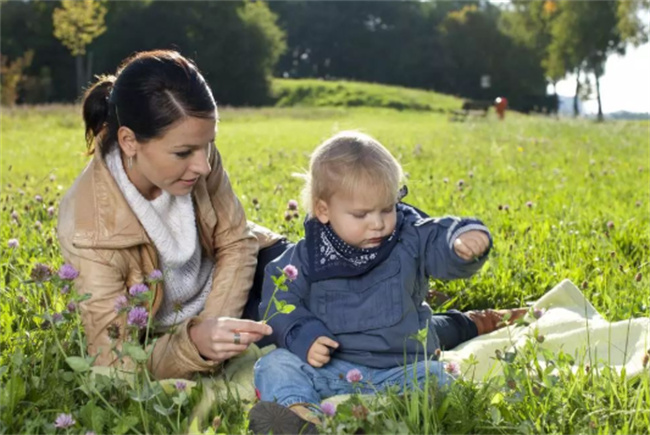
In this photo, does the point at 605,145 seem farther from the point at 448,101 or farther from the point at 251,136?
the point at 448,101

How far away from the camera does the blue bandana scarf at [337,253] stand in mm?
3393

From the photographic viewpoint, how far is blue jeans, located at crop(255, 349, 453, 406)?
3.14m

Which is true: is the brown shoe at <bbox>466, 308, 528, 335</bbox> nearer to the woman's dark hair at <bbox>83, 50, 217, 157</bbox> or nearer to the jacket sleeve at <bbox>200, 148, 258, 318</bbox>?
the jacket sleeve at <bbox>200, 148, 258, 318</bbox>

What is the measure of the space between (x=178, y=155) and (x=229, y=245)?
27.0 inches

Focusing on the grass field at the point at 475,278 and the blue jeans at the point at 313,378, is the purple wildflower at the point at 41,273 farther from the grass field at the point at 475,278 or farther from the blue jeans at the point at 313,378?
the blue jeans at the point at 313,378

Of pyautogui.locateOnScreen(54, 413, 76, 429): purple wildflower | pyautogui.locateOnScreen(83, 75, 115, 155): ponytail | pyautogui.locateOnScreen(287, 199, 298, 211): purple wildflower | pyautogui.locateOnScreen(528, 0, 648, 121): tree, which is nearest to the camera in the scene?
pyautogui.locateOnScreen(54, 413, 76, 429): purple wildflower

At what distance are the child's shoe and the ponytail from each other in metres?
1.48

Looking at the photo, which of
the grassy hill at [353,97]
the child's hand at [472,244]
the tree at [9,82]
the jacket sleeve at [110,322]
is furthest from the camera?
the grassy hill at [353,97]

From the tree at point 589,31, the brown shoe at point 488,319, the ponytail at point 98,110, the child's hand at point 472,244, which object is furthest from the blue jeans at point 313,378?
the tree at point 589,31

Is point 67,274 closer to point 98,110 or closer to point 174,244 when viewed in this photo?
point 174,244

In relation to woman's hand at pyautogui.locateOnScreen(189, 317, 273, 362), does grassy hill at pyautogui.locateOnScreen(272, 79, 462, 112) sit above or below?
below

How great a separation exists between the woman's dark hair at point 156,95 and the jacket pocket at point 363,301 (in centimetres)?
86

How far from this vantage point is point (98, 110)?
12.4 ft

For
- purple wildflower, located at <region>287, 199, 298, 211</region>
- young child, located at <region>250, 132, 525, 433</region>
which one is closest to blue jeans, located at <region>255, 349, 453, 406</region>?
young child, located at <region>250, 132, 525, 433</region>
